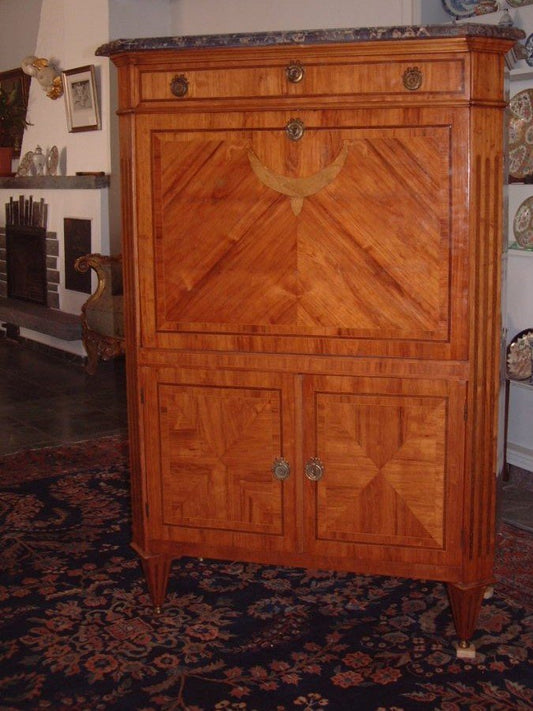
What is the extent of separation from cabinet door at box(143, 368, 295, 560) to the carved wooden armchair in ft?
11.6

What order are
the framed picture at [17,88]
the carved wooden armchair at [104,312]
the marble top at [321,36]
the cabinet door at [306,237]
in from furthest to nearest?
1. the framed picture at [17,88]
2. the carved wooden armchair at [104,312]
3. the cabinet door at [306,237]
4. the marble top at [321,36]

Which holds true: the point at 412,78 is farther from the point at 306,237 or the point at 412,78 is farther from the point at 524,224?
the point at 524,224

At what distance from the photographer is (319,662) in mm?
2262

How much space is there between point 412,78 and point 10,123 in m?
5.99

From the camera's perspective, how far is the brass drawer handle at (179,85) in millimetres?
2256

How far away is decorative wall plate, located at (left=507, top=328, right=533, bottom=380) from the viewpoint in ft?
11.4

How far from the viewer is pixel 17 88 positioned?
7.51 m

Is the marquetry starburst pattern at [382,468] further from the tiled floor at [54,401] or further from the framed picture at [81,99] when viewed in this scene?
the framed picture at [81,99]

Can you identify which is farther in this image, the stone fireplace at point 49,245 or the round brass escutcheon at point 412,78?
the stone fireplace at point 49,245

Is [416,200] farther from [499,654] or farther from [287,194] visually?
[499,654]

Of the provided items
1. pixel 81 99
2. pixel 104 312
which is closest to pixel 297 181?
pixel 104 312

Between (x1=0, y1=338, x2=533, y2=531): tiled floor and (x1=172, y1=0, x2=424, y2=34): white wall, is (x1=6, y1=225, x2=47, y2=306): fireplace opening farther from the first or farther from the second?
(x1=172, y1=0, x2=424, y2=34): white wall

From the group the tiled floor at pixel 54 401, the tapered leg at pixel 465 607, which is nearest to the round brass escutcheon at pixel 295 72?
the tapered leg at pixel 465 607

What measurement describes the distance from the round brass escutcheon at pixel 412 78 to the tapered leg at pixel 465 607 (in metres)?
1.21
